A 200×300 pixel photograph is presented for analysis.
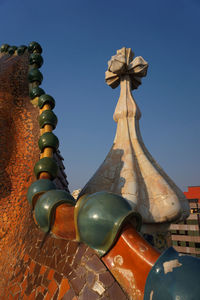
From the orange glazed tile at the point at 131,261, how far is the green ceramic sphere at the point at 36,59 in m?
4.20

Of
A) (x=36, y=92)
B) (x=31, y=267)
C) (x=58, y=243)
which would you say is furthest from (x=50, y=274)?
(x=36, y=92)

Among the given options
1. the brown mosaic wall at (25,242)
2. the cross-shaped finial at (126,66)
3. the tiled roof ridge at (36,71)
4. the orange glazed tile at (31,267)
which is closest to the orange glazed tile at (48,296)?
the brown mosaic wall at (25,242)

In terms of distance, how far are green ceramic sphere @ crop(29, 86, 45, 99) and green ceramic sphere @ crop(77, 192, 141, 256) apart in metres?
2.95

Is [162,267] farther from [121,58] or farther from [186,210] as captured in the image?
[121,58]

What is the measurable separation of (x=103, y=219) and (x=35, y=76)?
3.61 meters

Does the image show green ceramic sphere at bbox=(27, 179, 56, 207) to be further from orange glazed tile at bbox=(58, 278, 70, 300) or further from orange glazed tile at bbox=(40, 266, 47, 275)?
orange glazed tile at bbox=(58, 278, 70, 300)

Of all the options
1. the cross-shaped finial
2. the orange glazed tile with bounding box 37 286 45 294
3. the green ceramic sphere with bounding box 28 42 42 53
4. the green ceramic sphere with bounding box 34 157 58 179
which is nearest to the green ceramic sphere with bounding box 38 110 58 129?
the green ceramic sphere with bounding box 34 157 58 179

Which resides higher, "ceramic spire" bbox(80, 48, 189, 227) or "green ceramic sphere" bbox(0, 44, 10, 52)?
"green ceramic sphere" bbox(0, 44, 10, 52)

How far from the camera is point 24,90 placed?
411cm

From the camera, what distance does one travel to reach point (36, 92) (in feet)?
12.6

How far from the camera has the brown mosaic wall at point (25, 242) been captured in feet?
4.24

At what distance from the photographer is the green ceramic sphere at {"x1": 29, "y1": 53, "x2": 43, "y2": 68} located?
4465 mm

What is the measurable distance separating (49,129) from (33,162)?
20.9 inches

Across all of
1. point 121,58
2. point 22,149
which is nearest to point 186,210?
point 22,149
